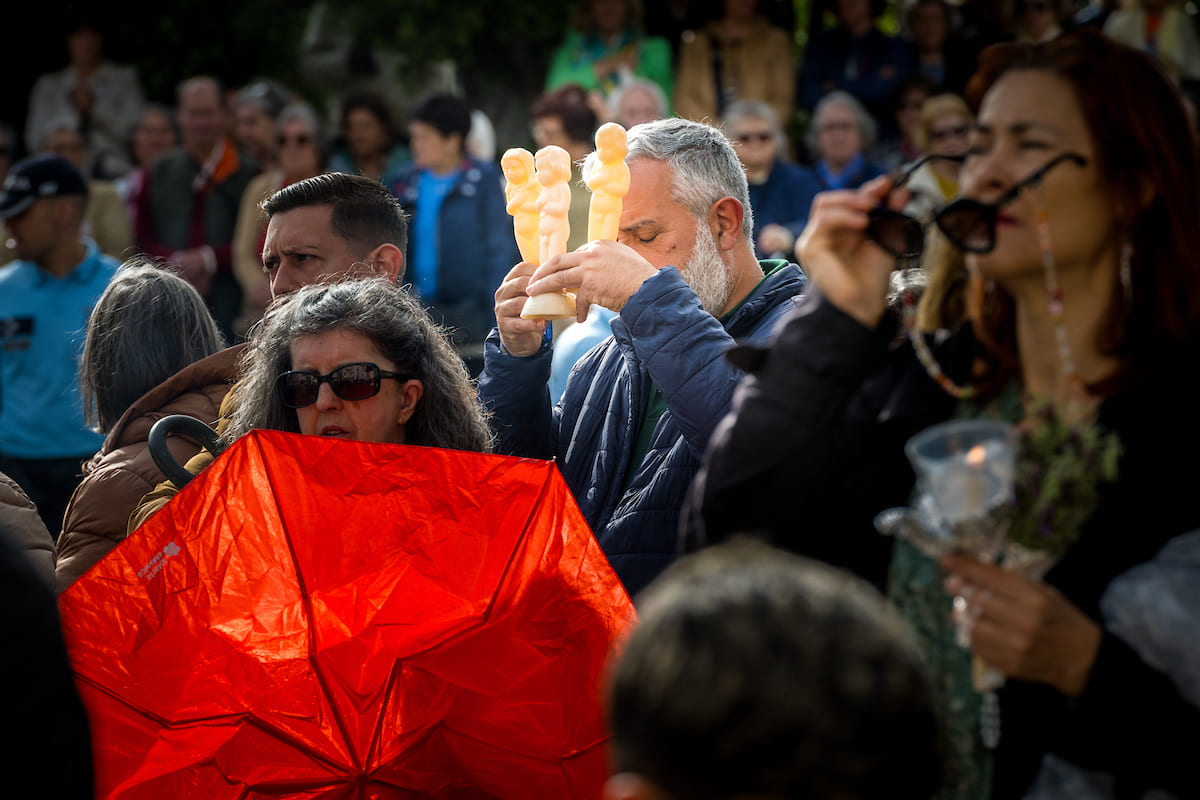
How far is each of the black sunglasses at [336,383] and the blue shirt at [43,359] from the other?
3780mm

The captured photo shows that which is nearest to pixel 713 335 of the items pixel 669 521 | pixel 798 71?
pixel 669 521

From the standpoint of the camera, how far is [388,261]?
446 cm

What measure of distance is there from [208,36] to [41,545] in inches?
311

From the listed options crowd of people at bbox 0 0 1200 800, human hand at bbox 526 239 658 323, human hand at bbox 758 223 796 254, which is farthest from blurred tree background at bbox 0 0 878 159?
human hand at bbox 526 239 658 323

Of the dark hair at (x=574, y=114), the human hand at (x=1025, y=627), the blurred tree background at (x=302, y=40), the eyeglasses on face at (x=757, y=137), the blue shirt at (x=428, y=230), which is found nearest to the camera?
the human hand at (x=1025, y=627)

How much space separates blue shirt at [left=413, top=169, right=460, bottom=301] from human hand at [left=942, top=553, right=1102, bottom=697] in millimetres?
6050

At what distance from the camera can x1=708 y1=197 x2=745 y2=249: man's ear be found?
12.8 feet

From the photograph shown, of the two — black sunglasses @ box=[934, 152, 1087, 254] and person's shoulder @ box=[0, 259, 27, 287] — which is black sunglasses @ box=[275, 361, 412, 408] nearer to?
black sunglasses @ box=[934, 152, 1087, 254]

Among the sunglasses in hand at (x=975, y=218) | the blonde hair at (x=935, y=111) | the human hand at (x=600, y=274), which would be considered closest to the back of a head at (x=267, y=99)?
the blonde hair at (x=935, y=111)

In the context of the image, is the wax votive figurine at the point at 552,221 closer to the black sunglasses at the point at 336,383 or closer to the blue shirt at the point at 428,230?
the black sunglasses at the point at 336,383

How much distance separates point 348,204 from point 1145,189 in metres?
2.90

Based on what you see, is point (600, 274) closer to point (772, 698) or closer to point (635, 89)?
point (772, 698)

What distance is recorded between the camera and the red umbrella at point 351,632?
256cm

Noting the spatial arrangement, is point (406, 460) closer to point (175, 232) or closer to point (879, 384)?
point (879, 384)
